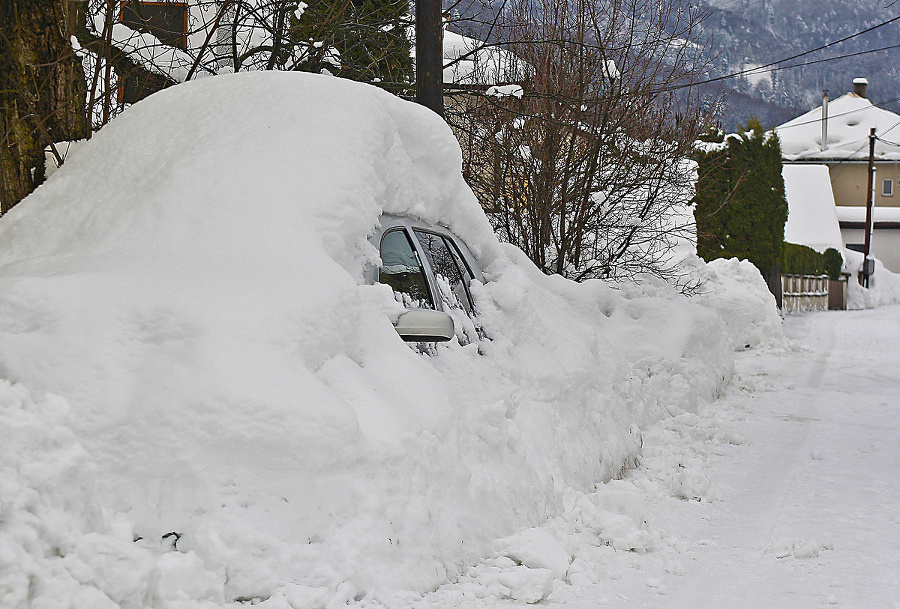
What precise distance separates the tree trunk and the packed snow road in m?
3.83

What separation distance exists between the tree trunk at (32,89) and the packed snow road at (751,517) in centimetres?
383

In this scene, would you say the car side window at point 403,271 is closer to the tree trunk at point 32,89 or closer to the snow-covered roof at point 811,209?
the tree trunk at point 32,89

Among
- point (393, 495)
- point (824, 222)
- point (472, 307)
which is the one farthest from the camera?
point (824, 222)

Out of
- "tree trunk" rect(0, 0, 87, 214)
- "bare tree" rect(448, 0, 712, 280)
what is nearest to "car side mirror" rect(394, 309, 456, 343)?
"tree trunk" rect(0, 0, 87, 214)

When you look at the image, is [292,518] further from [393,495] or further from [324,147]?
[324,147]

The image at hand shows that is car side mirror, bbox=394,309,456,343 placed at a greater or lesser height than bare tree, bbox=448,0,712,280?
lesser

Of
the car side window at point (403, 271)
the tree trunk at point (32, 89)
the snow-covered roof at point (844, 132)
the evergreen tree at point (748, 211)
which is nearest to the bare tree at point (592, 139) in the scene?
the tree trunk at point (32, 89)

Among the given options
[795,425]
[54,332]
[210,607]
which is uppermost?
[54,332]

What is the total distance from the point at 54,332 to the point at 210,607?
3.58ft

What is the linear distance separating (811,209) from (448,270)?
4300 cm

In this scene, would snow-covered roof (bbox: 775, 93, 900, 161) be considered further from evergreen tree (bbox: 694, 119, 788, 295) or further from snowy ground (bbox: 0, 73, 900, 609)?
snowy ground (bbox: 0, 73, 900, 609)

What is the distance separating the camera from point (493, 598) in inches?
152

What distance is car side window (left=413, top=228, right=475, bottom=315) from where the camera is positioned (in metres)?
5.30

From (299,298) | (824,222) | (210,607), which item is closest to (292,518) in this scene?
(210,607)
